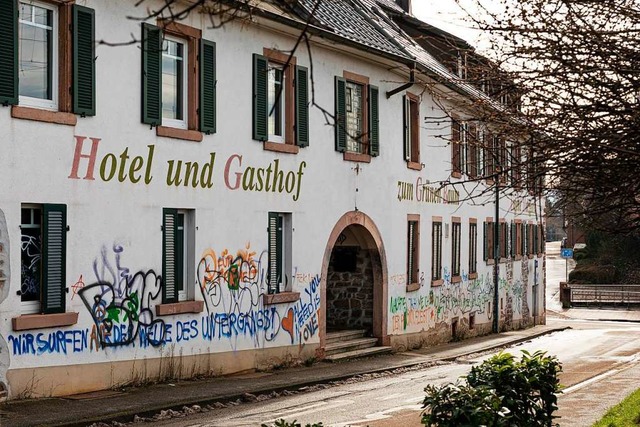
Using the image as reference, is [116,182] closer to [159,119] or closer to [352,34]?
[159,119]

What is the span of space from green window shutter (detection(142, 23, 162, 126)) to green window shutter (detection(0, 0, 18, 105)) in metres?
2.83

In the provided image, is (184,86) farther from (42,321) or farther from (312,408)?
(312,408)

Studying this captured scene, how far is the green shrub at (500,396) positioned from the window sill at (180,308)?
26.7 feet

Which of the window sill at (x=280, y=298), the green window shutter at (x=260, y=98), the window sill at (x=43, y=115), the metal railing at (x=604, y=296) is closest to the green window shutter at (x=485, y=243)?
the window sill at (x=280, y=298)

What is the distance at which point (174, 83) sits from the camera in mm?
17922

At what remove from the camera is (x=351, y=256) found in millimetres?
26203

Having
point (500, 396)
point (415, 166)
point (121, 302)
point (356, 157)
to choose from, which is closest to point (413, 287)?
point (415, 166)

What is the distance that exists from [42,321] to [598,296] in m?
52.1

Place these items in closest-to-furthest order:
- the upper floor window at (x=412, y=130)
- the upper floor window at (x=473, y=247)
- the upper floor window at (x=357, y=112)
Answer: the upper floor window at (x=357, y=112)
the upper floor window at (x=412, y=130)
the upper floor window at (x=473, y=247)

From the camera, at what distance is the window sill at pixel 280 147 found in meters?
20.5

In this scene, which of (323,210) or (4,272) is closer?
(4,272)

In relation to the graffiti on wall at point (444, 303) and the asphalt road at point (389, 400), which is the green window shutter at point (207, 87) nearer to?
the asphalt road at point (389, 400)

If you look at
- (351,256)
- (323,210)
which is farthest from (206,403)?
(351,256)

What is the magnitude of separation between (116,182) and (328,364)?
772cm
